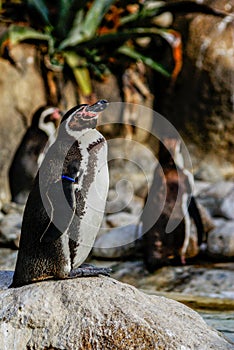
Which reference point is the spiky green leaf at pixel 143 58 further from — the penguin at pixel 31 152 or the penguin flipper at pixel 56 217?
the penguin flipper at pixel 56 217

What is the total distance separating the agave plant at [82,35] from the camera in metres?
9.91

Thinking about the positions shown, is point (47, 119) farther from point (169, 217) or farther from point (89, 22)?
point (169, 217)

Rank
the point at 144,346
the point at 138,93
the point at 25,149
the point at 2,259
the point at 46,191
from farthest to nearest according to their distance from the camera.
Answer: the point at 138,93 < the point at 25,149 < the point at 2,259 < the point at 46,191 < the point at 144,346

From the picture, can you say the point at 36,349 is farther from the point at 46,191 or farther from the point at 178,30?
the point at 178,30

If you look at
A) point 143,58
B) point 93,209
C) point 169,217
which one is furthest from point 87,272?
point 143,58

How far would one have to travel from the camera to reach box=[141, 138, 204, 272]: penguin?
23.2 ft

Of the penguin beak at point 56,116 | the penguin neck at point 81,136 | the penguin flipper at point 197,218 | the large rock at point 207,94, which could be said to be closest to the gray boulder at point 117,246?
the penguin flipper at point 197,218

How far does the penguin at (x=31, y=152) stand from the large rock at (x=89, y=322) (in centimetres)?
579

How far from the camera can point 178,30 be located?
1058 cm

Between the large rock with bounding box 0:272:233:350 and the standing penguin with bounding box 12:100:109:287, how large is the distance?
12cm

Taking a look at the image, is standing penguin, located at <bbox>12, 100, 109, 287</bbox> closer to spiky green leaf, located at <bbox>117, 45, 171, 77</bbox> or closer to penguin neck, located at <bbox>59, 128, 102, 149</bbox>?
penguin neck, located at <bbox>59, 128, 102, 149</bbox>

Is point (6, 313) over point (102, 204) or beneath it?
beneath

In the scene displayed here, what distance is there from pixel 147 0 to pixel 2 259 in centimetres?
516

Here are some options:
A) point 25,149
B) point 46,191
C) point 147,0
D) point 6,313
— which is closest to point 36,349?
point 6,313
